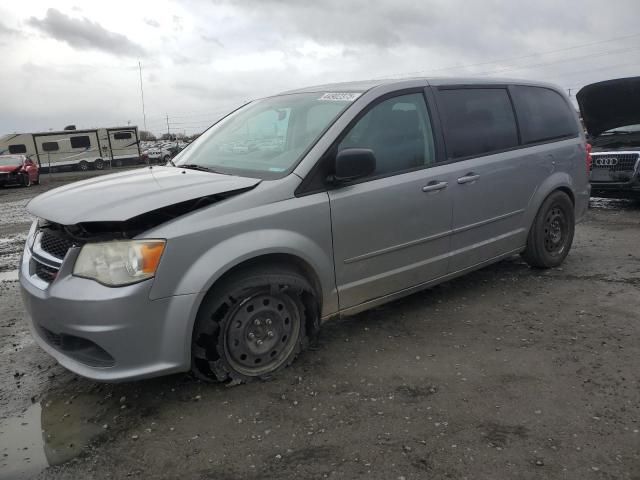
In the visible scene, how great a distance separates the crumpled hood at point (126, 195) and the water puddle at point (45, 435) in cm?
107

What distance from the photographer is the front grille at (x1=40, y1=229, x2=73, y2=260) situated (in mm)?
2861

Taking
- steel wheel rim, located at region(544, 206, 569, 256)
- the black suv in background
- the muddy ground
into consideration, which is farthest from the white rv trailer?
the muddy ground

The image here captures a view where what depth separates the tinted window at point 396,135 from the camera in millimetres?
3502

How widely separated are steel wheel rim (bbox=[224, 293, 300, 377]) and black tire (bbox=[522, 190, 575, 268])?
109 inches

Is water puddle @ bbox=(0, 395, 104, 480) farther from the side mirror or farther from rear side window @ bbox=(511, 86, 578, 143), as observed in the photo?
rear side window @ bbox=(511, 86, 578, 143)

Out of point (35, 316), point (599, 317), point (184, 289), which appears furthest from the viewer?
point (599, 317)

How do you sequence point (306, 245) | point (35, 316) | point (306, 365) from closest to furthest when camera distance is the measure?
point (35, 316)
point (306, 245)
point (306, 365)

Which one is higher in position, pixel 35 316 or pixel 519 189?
pixel 519 189

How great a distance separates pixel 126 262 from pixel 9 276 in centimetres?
401

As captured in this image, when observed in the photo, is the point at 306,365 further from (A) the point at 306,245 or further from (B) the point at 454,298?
(B) the point at 454,298

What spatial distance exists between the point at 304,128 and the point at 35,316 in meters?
1.99

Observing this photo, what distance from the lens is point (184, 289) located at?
8.91 ft

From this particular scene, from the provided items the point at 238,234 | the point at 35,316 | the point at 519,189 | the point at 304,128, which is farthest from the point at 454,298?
the point at 35,316

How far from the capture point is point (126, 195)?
2.91 meters
